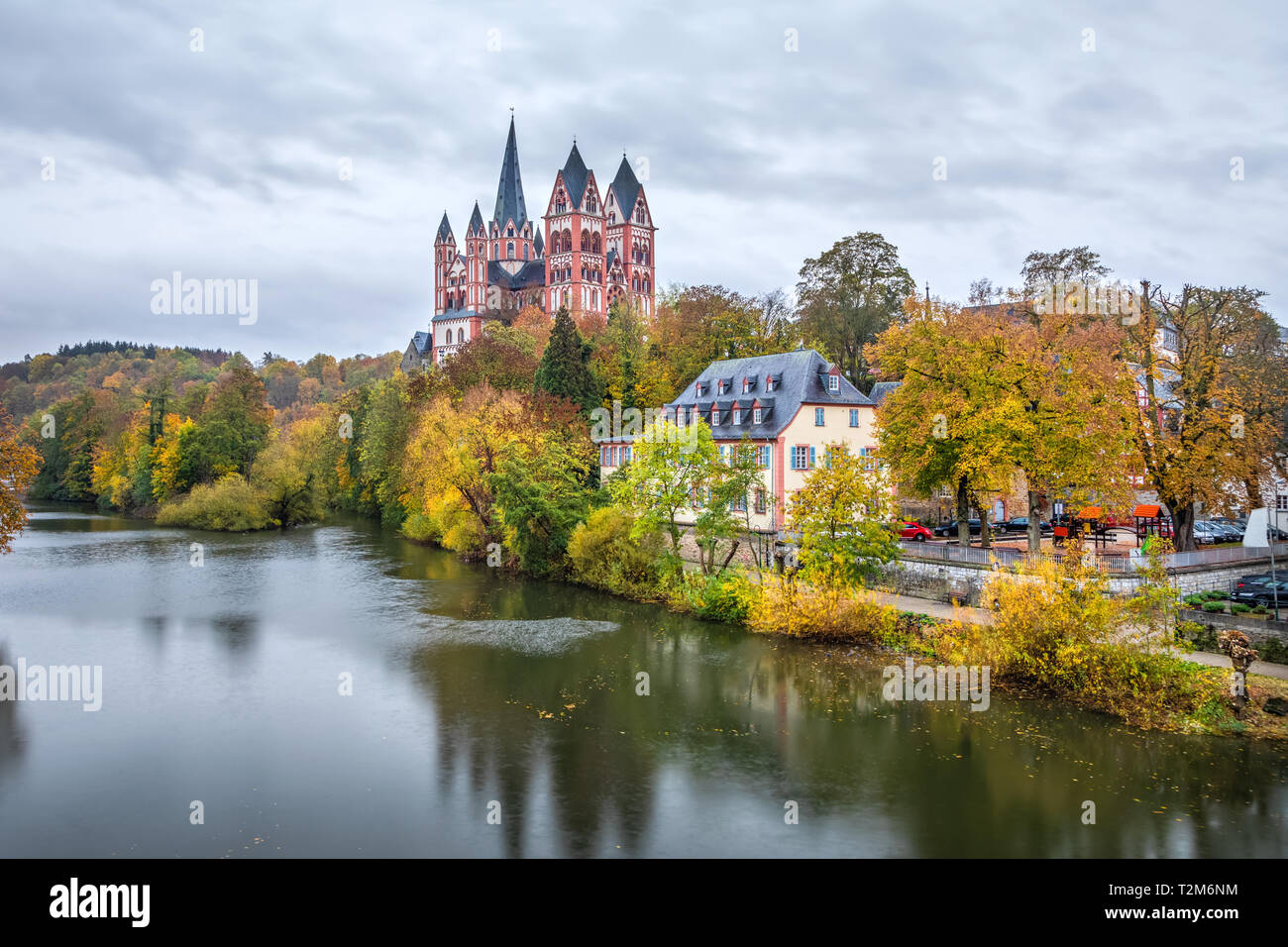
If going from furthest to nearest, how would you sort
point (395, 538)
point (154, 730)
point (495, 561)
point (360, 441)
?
point (360, 441), point (395, 538), point (495, 561), point (154, 730)

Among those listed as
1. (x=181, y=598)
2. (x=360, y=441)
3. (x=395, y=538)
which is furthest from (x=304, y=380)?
(x=181, y=598)

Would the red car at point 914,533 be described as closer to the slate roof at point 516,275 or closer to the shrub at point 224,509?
the shrub at point 224,509

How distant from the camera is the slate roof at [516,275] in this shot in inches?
4734

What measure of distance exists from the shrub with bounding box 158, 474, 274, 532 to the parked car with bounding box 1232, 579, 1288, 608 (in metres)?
54.2

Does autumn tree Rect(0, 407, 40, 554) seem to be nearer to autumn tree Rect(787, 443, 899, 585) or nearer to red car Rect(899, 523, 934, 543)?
autumn tree Rect(787, 443, 899, 585)

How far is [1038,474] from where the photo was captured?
30.3m

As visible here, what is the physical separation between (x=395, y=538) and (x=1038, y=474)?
129ft

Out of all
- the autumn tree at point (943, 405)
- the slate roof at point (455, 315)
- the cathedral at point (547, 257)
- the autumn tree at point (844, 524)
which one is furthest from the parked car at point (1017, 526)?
the slate roof at point (455, 315)

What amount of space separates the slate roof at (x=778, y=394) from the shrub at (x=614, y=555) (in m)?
7.92

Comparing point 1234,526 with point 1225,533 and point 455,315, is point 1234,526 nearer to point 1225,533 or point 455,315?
point 1225,533

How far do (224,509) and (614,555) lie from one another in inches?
1390
